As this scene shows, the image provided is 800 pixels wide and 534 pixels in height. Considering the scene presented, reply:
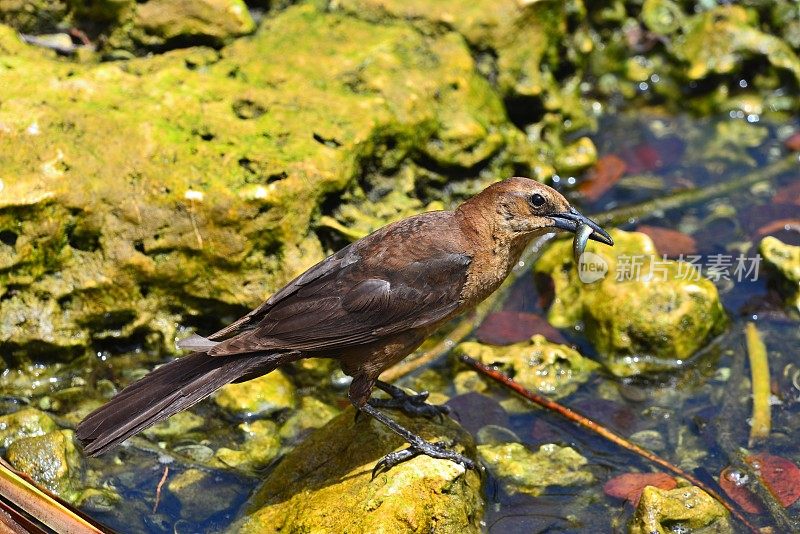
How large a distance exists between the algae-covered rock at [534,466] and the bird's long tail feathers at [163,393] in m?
1.23

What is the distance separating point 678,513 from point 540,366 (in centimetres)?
131

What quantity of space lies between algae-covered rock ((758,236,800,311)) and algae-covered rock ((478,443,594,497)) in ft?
6.03

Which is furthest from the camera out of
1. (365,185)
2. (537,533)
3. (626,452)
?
(365,185)

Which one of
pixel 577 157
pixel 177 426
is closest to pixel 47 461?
pixel 177 426

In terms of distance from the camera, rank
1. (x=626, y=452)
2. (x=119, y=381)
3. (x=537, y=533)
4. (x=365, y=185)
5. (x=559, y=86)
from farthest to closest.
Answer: (x=559, y=86) → (x=365, y=185) → (x=119, y=381) → (x=626, y=452) → (x=537, y=533)

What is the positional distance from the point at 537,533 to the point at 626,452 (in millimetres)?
761

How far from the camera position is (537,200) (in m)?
4.54

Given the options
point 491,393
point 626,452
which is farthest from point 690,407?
point 491,393

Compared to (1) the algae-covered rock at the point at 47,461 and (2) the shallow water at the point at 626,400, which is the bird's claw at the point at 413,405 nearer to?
(2) the shallow water at the point at 626,400

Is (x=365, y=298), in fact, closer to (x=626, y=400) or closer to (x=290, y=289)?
(x=290, y=289)

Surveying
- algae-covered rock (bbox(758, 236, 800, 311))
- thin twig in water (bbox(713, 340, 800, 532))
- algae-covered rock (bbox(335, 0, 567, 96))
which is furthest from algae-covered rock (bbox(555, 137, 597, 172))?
thin twig in water (bbox(713, 340, 800, 532))

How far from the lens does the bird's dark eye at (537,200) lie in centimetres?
452

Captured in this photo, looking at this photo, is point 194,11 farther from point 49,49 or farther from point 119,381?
point 119,381

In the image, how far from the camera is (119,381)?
5.33 metres
